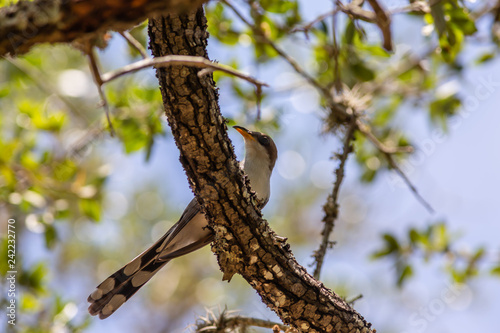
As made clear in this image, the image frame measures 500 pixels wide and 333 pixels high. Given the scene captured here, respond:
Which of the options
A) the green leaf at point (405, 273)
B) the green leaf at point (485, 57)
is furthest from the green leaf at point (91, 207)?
the green leaf at point (485, 57)

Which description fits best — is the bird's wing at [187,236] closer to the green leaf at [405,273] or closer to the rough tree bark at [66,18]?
the rough tree bark at [66,18]

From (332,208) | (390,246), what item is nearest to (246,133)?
(332,208)

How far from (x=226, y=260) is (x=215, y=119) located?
3.06ft

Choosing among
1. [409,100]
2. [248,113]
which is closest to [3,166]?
[248,113]

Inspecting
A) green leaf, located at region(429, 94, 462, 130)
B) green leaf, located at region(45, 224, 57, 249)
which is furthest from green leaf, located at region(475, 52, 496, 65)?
green leaf, located at region(45, 224, 57, 249)

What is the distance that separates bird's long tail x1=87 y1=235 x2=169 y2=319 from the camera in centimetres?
411

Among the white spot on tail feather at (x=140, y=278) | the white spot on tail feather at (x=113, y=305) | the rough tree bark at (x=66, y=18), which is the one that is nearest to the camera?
the rough tree bark at (x=66, y=18)

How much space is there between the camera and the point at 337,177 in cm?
409

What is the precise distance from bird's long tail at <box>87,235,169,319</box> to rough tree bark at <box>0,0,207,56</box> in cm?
278

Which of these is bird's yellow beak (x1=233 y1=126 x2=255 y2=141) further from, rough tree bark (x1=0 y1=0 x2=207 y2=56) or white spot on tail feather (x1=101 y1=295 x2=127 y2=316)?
rough tree bark (x1=0 y1=0 x2=207 y2=56)

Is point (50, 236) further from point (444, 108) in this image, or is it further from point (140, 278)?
point (444, 108)

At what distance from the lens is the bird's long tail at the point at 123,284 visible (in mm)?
4109

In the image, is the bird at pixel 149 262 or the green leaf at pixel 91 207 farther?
the green leaf at pixel 91 207

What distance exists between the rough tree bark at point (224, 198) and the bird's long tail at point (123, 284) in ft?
4.59
